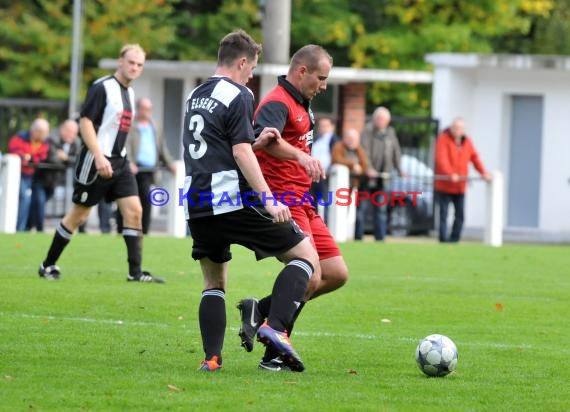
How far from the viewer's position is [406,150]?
27.8m

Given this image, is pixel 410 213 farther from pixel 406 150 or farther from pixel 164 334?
pixel 164 334

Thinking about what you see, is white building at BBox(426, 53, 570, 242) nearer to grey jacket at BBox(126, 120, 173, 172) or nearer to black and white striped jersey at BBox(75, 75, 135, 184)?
grey jacket at BBox(126, 120, 173, 172)

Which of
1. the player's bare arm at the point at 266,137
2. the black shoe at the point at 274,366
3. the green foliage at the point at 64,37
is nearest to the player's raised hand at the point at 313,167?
the player's bare arm at the point at 266,137

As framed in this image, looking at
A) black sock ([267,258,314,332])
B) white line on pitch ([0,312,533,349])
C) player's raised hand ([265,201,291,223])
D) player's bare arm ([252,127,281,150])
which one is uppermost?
player's bare arm ([252,127,281,150])

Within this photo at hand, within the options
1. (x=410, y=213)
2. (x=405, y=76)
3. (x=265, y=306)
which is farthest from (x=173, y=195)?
(x=265, y=306)

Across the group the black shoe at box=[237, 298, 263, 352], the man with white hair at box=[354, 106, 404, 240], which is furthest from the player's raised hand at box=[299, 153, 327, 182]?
the man with white hair at box=[354, 106, 404, 240]

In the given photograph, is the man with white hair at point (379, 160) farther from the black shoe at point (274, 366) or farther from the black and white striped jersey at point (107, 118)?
the black shoe at point (274, 366)

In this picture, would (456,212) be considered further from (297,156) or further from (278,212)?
(278,212)

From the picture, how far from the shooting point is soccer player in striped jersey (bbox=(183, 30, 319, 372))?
313 inches

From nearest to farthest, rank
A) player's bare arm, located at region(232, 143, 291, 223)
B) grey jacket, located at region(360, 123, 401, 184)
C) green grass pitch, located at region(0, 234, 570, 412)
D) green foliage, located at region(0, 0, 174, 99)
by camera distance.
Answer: green grass pitch, located at region(0, 234, 570, 412)
player's bare arm, located at region(232, 143, 291, 223)
grey jacket, located at region(360, 123, 401, 184)
green foliage, located at region(0, 0, 174, 99)

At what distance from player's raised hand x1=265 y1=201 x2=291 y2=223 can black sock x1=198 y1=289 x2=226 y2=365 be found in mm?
612

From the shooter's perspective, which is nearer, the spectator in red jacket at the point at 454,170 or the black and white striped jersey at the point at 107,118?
the black and white striped jersey at the point at 107,118

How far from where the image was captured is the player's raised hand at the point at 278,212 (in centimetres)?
791

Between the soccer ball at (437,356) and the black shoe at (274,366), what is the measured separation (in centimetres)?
79
